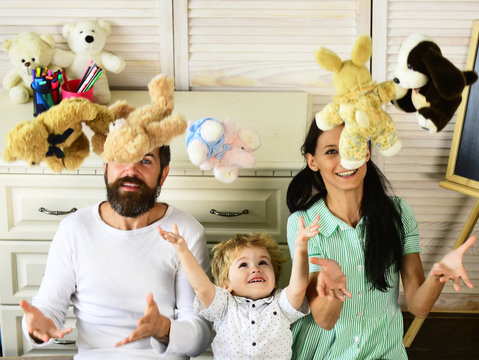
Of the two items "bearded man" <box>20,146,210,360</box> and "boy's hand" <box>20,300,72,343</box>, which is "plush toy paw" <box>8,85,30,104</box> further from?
"boy's hand" <box>20,300,72,343</box>

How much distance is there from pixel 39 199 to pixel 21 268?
23 cm

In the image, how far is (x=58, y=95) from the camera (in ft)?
6.06

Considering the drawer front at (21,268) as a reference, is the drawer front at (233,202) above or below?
above

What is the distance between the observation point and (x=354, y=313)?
1502 millimetres

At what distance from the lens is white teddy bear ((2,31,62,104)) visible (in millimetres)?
1955

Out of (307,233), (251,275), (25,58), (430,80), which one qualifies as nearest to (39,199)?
(25,58)

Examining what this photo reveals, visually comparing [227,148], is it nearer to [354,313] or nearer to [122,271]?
[122,271]

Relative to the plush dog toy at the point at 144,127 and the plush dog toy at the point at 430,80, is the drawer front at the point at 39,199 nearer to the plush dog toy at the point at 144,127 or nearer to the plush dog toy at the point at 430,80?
the plush dog toy at the point at 144,127

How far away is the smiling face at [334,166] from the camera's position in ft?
4.81

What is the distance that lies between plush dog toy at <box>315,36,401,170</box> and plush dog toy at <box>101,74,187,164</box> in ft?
1.23

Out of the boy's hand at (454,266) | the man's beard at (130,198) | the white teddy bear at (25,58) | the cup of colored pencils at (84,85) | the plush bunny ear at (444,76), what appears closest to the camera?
the plush bunny ear at (444,76)

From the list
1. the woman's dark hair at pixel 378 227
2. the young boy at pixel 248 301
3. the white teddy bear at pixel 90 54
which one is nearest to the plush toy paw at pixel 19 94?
the white teddy bear at pixel 90 54

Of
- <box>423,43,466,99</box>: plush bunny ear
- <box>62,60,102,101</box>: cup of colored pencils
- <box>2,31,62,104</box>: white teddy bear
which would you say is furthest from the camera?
<box>2,31,62,104</box>: white teddy bear

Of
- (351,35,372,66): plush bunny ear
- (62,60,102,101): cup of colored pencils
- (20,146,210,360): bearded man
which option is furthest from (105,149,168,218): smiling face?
(351,35,372,66): plush bunny ear
